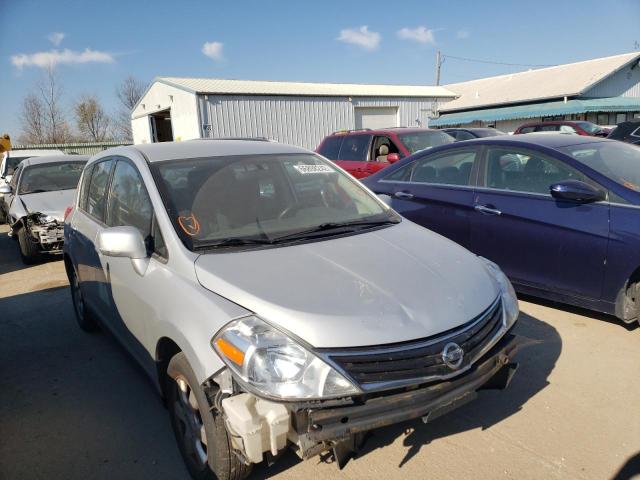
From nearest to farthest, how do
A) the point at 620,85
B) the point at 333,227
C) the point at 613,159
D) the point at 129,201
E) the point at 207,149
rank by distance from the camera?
the point at 333,227 → the point at 129,201 → the point at 207,149 → the point at 613,159 → the point at 620,85

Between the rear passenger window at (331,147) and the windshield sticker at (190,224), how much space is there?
7.87 metres

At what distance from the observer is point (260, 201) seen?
3.14m

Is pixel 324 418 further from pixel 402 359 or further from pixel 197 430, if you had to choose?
pixel 197 430

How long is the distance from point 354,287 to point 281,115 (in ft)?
75.4

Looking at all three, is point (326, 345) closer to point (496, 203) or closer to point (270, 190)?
point (270, 190)

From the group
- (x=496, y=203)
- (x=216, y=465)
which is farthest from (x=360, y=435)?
(x=496, y=203)

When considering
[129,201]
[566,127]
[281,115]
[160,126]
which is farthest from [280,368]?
[160,126]

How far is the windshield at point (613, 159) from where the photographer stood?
13.2ft

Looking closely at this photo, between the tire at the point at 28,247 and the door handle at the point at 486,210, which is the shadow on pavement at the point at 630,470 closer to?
the door handle at the point at 486,210

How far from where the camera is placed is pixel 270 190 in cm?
328

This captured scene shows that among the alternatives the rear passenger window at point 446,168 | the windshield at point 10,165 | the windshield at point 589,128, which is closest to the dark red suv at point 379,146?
the rear passenger window at point 446,168

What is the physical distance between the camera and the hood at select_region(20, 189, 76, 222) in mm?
7562

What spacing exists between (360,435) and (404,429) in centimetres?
77

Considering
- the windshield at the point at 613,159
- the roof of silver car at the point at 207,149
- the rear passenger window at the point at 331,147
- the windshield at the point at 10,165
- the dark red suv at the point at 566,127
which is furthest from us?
the dark red suv at the point at 566,127
